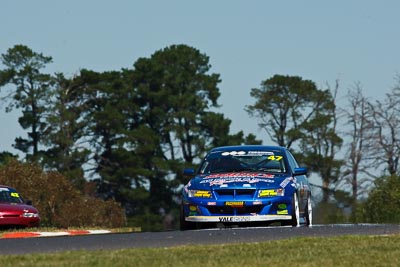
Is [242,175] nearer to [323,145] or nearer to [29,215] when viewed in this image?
[29,215]

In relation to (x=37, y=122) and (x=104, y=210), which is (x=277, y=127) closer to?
(x=37, y=122)

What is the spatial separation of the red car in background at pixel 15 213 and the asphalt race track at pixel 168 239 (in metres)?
12.8

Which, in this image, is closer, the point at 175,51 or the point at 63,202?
the point at 63,202

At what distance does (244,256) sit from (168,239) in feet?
10.6

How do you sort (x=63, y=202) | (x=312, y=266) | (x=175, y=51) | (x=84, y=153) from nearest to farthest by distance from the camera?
1. (x=312, y=266)
2. (x=63, y=202)
3. (x=84, y=153)
4. (x=175, y=51)

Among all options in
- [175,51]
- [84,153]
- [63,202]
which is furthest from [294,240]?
[175,51]

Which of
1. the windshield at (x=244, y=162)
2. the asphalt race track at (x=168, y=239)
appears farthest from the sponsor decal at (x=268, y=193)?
the asphalt race track at (x=168, y=239)

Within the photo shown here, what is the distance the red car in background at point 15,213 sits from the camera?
101ft

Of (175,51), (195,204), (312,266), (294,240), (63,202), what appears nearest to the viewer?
(312,266)

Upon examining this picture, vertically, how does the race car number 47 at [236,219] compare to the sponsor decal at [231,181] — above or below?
below

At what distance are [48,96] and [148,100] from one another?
7275 millimetres

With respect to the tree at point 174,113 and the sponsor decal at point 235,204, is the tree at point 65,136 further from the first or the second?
the sponsor decal at point 235,204

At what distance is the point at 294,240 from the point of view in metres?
16.0

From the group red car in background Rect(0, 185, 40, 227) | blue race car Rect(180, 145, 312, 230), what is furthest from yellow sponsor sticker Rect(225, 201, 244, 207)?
red car in background Rect(0, 185, 40, 227)
